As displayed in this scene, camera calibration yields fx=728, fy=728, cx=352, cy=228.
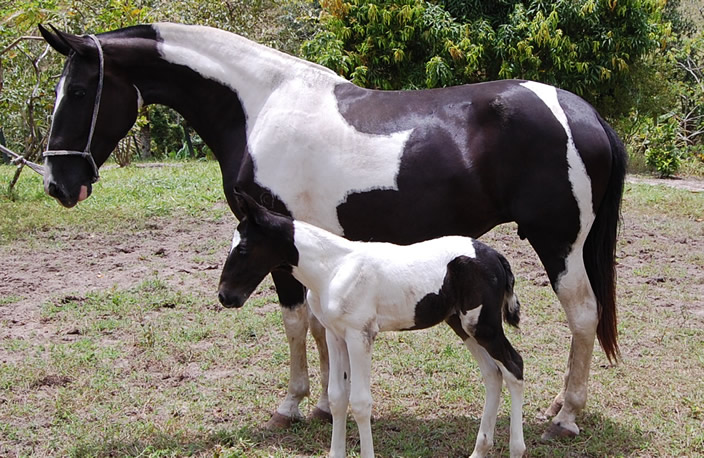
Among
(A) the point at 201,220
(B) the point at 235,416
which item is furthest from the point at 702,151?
(B) the point at 235,416

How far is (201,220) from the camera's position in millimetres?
8992

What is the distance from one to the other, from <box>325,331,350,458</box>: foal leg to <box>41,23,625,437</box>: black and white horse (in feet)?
2.37

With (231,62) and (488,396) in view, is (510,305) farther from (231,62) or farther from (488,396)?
(231,62)

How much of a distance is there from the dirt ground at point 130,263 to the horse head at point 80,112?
1950mm

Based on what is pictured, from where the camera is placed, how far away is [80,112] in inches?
156

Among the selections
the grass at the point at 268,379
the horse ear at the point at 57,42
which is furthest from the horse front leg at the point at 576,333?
the horse ear at the point at 57,42

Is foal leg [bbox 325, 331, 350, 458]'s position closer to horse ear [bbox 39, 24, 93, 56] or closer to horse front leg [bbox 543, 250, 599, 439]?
horse front leg [bbox 543, 250, 599, 439]

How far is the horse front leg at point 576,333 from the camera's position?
12.7 feet

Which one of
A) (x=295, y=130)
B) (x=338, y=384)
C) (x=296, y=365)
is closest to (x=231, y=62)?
(x=295, y=130)

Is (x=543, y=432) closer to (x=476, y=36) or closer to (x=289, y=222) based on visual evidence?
(x=289, y=222)

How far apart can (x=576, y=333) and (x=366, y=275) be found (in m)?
1.41

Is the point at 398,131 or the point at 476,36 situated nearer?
the point at 398,131

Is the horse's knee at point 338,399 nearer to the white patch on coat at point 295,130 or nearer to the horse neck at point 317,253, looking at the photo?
the horse neck at point 317,253

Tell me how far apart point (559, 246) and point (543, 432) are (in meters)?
1.04
